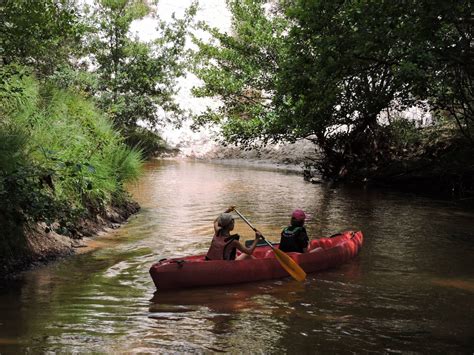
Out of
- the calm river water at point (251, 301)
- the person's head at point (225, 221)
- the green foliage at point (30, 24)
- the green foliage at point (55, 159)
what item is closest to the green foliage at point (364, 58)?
the calm river water at point (251, 301)

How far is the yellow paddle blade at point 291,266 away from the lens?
6.88 meters

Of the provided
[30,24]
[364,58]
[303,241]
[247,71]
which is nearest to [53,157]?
[30,24]

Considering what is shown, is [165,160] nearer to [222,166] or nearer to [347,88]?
[222,166]

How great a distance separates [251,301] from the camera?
602 centimetres

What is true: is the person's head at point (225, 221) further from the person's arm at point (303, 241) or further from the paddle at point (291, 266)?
the person's arm at point (303, 241)

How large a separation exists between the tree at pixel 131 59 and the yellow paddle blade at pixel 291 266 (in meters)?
15.8

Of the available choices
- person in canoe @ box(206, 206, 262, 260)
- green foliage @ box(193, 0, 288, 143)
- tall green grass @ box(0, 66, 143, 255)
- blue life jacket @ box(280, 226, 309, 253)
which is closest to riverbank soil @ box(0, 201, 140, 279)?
tall green grass @ box(0, 66, 143, 255)

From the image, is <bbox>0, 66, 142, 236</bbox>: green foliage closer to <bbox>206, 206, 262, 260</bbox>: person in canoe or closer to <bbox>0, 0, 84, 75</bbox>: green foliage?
<bbox>0, 0, 84, 75</bbox>: green foliage

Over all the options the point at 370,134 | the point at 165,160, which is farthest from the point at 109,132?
the point at 165,160

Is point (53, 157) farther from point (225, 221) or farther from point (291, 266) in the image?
point (291, 266)

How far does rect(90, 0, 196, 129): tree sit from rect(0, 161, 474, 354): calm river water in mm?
12776

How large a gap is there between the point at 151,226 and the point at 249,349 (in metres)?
5.56

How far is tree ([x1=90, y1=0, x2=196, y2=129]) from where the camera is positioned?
22.5 metres

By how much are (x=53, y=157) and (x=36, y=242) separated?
1.42m
